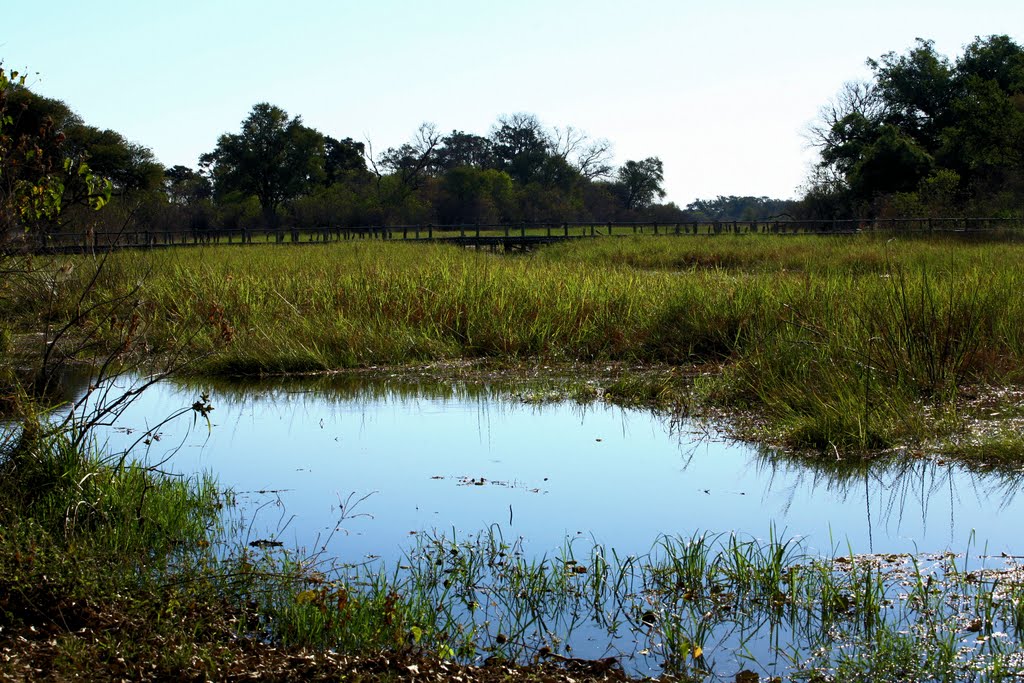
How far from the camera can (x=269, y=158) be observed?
2512 inches

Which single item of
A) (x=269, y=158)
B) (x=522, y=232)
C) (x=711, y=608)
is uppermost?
(x=269, y=158)

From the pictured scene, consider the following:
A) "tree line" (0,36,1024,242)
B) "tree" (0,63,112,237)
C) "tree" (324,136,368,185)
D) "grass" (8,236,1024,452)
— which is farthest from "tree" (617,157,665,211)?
"tree" (0,63,112,237)

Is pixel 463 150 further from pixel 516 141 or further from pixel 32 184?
pixel 32 184

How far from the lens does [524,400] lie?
11039mm

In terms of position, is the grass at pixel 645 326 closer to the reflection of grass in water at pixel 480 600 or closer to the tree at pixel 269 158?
the reflection of grass in water at pixel 480 600

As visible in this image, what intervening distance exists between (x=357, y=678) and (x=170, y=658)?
722 millimetres

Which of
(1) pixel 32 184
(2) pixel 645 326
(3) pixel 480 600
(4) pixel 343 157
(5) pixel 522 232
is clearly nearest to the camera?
(3) pixel 480 600

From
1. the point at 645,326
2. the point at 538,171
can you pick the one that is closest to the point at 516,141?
the point at 538,171

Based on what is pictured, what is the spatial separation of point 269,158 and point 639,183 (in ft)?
105

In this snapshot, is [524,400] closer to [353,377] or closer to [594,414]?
[594,414]

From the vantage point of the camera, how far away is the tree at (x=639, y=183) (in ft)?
277

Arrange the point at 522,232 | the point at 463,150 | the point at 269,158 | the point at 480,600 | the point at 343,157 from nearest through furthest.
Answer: the point at 480,600, the point at 522,232, the point at 269,158, the point at 343,157, the point at 463,150

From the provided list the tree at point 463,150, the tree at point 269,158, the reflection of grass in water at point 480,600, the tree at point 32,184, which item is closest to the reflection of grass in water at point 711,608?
the reflection of grass in water at point 480,600

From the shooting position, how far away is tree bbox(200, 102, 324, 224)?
6388 cm
